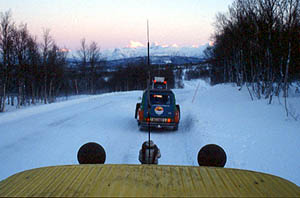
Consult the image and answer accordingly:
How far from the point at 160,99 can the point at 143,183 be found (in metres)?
8.45

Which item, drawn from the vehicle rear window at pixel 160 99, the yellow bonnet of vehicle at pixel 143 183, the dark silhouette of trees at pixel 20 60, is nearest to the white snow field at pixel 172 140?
the vehicle rear window at pixel 160 99

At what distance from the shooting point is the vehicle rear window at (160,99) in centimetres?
1034

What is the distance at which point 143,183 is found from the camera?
2016 mm

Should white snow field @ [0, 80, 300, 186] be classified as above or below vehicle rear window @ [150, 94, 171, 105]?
below

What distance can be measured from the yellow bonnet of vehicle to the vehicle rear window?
7.92m

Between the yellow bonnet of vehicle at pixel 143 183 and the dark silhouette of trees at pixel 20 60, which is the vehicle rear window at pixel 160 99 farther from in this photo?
the dark silhouette of trees at pixel 20 60

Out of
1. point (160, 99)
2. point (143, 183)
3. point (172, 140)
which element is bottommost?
point (172, 140)

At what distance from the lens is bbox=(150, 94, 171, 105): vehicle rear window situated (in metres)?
10.3

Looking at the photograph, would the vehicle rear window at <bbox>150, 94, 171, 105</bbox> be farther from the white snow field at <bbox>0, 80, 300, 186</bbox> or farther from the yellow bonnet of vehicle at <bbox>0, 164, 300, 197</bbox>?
the yellow bonnet of vehicle at <bbox>0, 164, 300, 197</bbox>

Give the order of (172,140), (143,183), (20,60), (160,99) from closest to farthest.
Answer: (143,183) < (172,140) < (160,99) < (20,60)

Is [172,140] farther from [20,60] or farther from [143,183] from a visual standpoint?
[20,60]

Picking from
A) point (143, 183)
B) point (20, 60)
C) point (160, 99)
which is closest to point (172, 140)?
point (160, 99)

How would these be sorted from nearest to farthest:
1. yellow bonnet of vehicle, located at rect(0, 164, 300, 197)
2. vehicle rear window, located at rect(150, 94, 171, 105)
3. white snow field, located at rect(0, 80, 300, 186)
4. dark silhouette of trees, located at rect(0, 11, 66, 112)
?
yellow bonnet of vehicle, located at rect(0, 164, 300, 197) → white snow field, located at rect(0, 80, 300, 186) → vehicle rear window, located at rect(150, 94, 171, 105) → dark silhouette of trees, located at rect(0, 11, 66, 112)

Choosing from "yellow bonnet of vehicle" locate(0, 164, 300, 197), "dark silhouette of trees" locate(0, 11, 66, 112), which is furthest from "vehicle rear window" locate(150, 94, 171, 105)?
"dark silhouette of trees" locate(0, 11, 66, 112)
